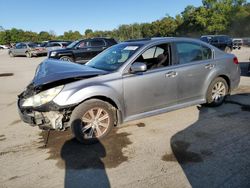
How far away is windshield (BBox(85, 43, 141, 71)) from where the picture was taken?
16.4 ft

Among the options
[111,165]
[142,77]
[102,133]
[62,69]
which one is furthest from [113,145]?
[62,69]

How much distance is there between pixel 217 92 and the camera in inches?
242

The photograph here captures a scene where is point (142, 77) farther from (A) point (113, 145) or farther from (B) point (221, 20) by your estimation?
(B) point (221, 20)

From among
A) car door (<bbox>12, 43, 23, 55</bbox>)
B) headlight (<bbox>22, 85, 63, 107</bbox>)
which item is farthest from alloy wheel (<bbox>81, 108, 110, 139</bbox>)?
car door (<bbox>12, 43, 23, 55</bbox>)

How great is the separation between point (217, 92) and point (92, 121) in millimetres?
3078

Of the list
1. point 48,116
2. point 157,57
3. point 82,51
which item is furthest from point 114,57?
point 82,51

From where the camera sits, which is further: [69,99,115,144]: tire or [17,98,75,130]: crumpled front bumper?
[69,99,115,144]: tire

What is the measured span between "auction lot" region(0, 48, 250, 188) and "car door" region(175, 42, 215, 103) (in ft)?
1.70

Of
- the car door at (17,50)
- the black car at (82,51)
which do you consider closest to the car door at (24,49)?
the car door at (17,50)

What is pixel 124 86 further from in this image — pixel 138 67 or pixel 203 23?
pixel 203 23

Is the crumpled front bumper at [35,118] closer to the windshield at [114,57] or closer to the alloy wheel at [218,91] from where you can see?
the windshield at [114,57]

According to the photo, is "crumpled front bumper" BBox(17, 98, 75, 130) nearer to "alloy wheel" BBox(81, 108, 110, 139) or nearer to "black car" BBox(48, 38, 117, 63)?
"alloy wheel" BBox(81, 108, 110, 139)

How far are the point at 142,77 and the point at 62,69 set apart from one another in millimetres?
1413

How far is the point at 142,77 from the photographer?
488 centimetres
